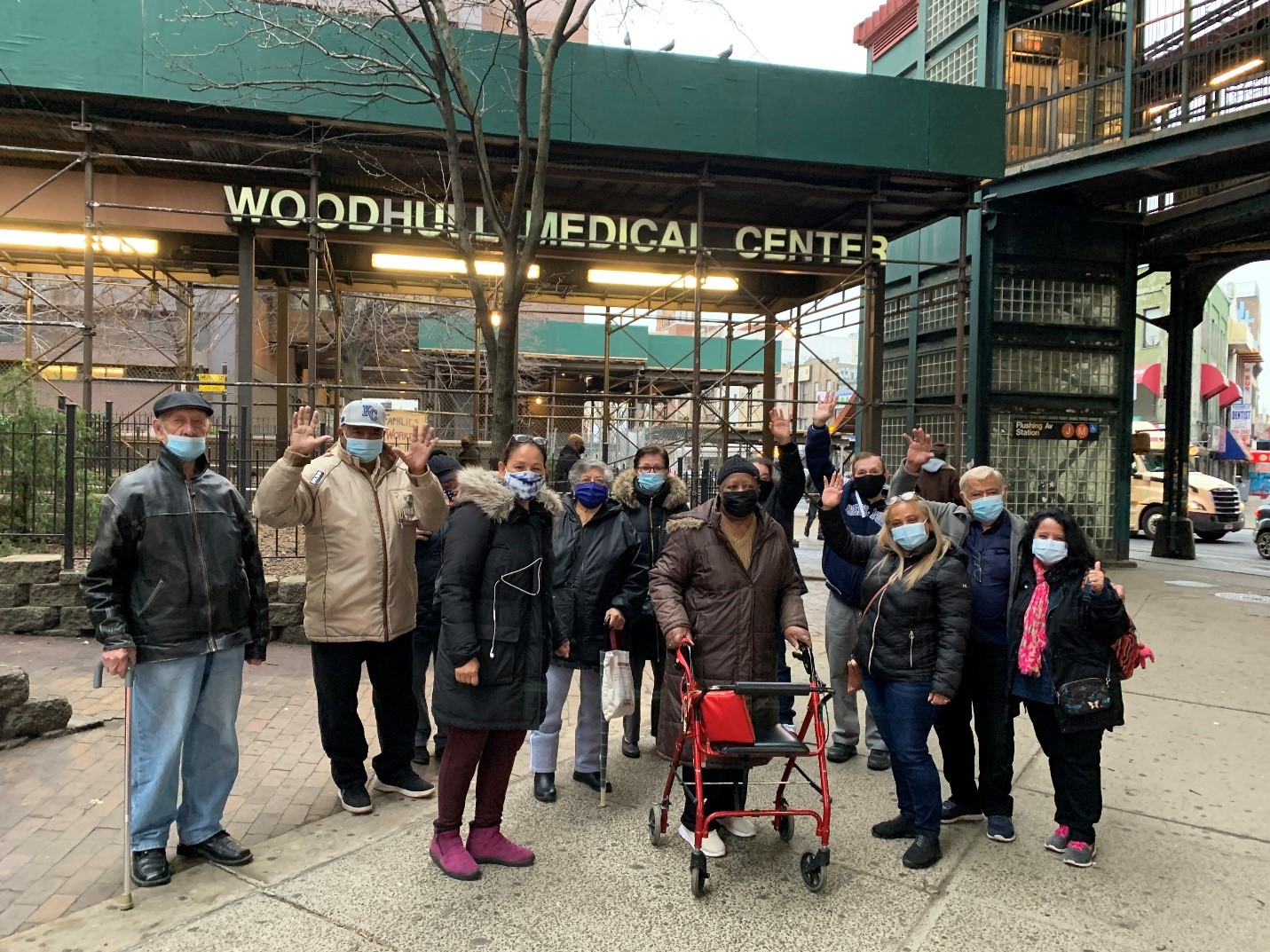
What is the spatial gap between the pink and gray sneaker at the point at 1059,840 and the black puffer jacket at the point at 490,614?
2.49m

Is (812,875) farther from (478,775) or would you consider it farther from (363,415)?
(363,415)

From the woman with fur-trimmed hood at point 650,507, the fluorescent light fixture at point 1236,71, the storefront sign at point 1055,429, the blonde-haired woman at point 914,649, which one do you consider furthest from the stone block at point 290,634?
the fluorescent light fixture at point 1236,71

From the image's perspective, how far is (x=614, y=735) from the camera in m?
5.71

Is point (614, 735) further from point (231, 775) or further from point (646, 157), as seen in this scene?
point (646, 157)

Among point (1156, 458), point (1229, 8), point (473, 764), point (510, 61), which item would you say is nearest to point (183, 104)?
point (510, 61)

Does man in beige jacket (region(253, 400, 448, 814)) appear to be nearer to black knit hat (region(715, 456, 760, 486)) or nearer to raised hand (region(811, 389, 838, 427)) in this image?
black knit hat (region(715, 456, 760, 486))

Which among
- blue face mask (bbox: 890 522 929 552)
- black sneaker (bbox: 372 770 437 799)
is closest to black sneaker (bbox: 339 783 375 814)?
black sneaker (bbox: 372 770 437 799)

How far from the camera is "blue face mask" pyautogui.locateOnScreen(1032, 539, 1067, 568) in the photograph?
3924mm

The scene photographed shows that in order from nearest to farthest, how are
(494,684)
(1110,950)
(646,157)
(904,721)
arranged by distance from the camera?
(1110,950) < (494,684) < (904,721) < (646,157)

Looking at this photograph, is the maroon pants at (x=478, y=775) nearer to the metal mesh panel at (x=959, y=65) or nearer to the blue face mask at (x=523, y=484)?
the blue face mask at (x=523, y=484)

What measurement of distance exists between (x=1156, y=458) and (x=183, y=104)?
28959mm

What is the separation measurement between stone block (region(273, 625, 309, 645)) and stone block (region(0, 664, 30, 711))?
2.55 meters

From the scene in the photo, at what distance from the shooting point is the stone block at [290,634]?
7.53 m

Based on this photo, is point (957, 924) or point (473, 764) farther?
point (473, 764)
